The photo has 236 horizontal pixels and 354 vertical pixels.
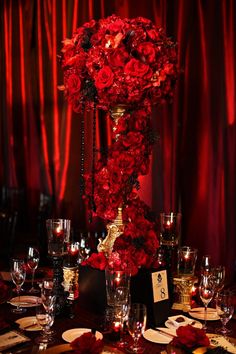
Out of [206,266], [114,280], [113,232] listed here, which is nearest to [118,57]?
[113,232]

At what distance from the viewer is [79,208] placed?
4.61 meters

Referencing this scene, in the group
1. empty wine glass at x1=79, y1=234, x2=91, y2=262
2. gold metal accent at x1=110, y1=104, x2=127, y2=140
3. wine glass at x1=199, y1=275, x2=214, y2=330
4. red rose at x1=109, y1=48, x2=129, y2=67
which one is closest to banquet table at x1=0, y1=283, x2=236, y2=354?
wine glass at x1=199, y1=275, x2=214, y2=330

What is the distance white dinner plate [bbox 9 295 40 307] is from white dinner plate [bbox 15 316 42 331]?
15 cm

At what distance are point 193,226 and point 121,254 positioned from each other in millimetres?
1681

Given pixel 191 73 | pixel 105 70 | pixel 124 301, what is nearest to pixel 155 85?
pixel 105 70

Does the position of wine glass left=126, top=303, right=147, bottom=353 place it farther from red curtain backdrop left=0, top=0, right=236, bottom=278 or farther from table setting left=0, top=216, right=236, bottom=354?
red curtain backdrop left=0, top=0, right=236, bottom=278

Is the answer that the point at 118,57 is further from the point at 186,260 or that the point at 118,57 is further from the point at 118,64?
the point at 186,260

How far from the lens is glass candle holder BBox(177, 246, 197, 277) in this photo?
83.1 inches

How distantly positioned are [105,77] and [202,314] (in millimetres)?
1014

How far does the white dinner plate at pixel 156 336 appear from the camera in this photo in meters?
1.70

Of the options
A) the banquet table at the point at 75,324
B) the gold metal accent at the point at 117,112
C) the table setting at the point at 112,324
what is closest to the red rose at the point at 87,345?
the table setting at the point at 112,324

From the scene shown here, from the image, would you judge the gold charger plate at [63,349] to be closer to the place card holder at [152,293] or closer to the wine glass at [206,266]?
the place card holder at [152,293]

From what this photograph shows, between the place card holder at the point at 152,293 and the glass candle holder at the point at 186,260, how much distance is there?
0.22 meters

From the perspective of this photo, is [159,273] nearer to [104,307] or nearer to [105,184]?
[104,307]
